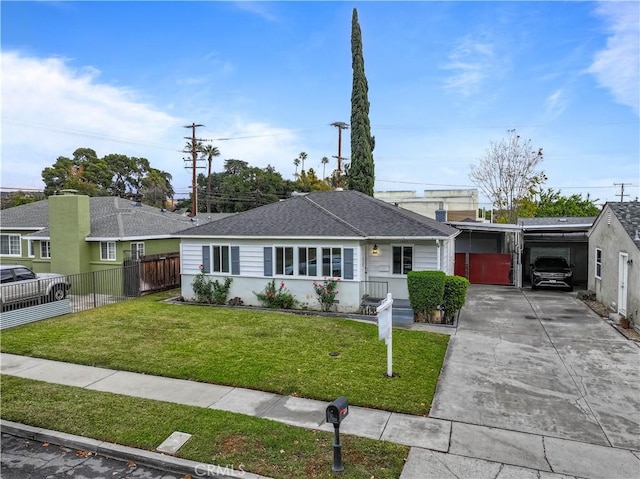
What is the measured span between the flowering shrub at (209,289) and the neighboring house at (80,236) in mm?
2311

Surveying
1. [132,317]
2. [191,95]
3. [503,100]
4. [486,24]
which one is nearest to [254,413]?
[132,317]

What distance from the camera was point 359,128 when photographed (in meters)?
29.8

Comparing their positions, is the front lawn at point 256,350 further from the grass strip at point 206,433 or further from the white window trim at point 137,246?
the white window trim at point 137,246

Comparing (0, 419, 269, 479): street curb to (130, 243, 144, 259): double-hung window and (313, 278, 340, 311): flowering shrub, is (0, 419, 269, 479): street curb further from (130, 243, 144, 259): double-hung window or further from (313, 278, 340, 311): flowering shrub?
(130, 243, 144, 259): double-hung window

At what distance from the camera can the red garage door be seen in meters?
22.0

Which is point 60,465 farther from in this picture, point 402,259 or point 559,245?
point 559,245

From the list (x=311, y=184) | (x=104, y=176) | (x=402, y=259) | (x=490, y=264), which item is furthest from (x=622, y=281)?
(x=104, y=176)

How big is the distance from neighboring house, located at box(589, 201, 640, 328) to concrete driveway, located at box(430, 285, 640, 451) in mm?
1126

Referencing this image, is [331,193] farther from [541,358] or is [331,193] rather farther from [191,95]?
[541,358]

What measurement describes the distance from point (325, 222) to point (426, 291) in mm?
4681

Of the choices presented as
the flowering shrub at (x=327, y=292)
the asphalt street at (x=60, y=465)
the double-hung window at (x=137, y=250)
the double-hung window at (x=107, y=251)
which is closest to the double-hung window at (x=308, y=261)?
the flowering shrub at (x=327, y=292)

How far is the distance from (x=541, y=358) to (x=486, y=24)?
12.9 meters

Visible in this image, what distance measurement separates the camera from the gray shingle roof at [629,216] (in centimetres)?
1301

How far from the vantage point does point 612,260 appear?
1498 cm
